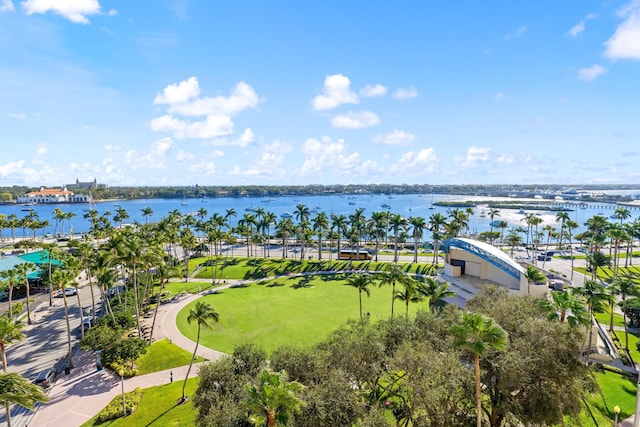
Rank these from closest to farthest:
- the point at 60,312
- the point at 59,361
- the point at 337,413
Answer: the point at 337,413 < the point at 59,361 < the point at 60,312

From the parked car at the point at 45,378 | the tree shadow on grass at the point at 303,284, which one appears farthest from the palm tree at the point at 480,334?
the tree shadow on grass at the point at 303,284

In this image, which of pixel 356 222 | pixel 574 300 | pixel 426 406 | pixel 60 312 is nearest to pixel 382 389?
pixel 426 406

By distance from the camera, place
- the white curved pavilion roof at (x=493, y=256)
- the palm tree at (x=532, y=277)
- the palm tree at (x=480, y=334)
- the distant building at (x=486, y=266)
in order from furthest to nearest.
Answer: the white curved pavilion roof at (x=493, y=256) < the distant building at (x=486, y=266) < the palm tree at (x=532, y=277) < the palm tree at (x=480, y=334)

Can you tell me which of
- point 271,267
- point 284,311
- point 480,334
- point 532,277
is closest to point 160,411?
point 284,311

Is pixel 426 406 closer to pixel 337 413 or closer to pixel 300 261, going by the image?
pixel 337 413

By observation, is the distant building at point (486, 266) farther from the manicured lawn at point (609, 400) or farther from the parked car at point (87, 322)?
the parked car at point (87, 322)
